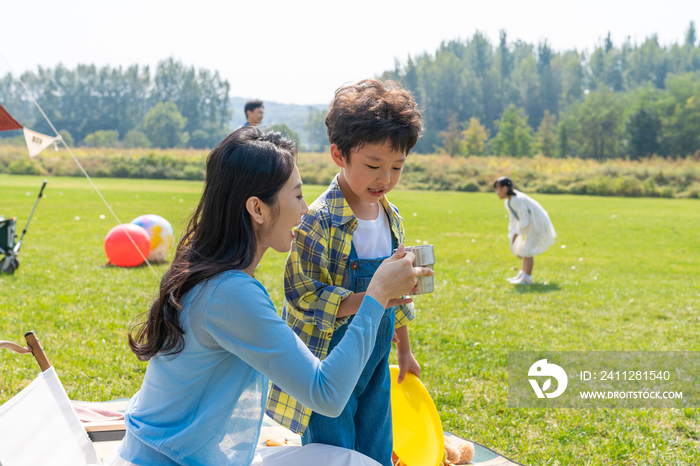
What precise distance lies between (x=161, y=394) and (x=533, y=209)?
25.4 ft

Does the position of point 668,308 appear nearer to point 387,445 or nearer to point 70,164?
point 387,445

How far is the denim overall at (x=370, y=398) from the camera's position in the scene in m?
2.15

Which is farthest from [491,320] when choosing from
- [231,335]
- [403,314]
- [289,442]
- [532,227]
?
[231,335]

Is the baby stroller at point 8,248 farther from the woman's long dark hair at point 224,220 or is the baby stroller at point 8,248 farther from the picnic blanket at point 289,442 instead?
the woman's long dark hair at point 224,220

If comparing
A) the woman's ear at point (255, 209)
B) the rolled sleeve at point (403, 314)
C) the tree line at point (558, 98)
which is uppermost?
the tree line at point (558, 98)

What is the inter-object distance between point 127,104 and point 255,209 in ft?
338

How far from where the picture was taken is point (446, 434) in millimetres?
3432

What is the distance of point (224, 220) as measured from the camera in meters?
1.57

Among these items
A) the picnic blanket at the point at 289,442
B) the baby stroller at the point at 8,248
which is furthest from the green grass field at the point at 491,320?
the baby stroller at the point at 8,248

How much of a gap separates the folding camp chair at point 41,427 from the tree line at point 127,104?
87405 millimetres

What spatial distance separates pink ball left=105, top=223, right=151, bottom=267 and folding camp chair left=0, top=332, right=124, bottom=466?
22.2ft

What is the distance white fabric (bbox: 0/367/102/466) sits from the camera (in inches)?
65.4

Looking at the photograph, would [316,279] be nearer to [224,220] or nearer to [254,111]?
[224,220]

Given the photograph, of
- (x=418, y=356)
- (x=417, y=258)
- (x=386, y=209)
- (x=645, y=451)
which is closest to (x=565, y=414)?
(x=645, y=451)
